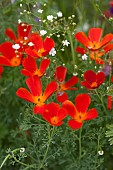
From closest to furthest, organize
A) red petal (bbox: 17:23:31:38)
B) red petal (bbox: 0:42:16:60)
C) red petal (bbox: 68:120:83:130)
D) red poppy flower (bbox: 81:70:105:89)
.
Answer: red petal (bbox: 68:120:83:130)
red poppy flower (bbox: 81:70:105:89)
red petal (bbox: 0:42:16:60)
red petal (bbox: 17:23:31:38)

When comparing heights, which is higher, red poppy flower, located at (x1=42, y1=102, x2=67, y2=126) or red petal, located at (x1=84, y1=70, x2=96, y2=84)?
red petal, located at (x1=84, y1=70, x2=96, y2=84)

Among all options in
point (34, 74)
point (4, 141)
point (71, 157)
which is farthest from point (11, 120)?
point (34, 74)

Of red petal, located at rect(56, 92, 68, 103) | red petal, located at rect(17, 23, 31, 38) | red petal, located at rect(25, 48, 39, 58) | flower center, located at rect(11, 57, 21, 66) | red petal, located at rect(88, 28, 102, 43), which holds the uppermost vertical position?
red petal, located at rect(17, 23, 31, 38)

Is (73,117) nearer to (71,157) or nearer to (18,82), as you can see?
(71,157)

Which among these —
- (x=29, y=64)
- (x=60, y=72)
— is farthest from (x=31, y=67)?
(x=60, y=72)

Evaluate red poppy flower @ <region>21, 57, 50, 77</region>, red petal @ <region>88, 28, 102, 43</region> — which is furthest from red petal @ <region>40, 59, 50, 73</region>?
red petal @ <region>88, 28, 102, 43</region>

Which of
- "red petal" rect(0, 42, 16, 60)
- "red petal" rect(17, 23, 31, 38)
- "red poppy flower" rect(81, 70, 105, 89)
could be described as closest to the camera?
"red poppy flower" rect(81, 70, 105, 89)

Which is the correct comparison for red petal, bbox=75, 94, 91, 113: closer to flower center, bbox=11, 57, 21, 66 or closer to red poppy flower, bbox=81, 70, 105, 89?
red poppy flower, bbox=81, 70, 105, 89

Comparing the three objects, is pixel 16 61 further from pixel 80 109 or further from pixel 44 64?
pixel 80 109
